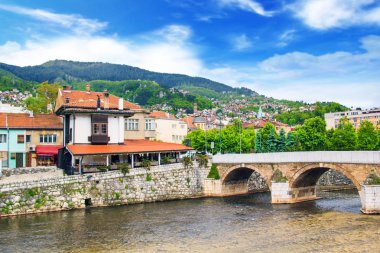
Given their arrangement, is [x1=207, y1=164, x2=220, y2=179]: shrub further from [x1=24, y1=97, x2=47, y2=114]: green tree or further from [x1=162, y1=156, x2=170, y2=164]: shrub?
[x1=24, y1=97, x2=47, y2=114]: green tree

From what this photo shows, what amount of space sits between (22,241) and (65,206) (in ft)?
37.4

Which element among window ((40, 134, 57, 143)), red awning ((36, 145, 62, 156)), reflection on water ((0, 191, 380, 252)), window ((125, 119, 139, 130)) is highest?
window ((125, 119, 139, 130))

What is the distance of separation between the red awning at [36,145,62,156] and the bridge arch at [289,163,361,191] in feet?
98.3

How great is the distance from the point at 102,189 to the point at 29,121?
1923 centimetres

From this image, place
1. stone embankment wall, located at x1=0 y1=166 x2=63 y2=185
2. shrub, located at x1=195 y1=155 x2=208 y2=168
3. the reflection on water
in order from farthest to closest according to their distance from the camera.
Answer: shrub, located at x1=195 y1=155 x2=208 y2=168, stone embankment wall, located at x1=0 y1=166 x2=63 y2=185, the reflection on water

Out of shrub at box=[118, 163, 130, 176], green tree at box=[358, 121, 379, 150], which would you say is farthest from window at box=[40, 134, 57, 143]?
green tree at box=[358, 121, 379, 150]

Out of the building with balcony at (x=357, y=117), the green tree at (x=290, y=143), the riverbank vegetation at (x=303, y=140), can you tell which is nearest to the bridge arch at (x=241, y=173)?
the riverbank vegetation at (x=303, y=140)

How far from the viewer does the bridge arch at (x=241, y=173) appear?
1799 inches

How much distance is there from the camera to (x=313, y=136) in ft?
241

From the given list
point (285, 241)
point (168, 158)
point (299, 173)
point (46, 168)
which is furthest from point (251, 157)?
point (46, 168)

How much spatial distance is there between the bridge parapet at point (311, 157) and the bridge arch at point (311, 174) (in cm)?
50

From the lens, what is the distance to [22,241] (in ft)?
93.3

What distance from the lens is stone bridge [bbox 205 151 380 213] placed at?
36.9 m

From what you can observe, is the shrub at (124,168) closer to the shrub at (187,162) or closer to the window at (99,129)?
the window at (99,129)
